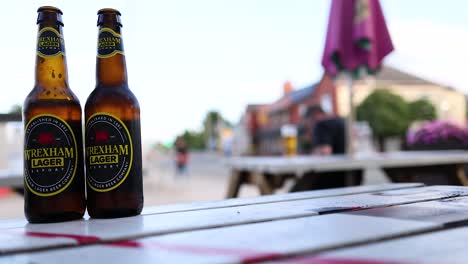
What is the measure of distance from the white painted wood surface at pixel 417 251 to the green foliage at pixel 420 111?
31.0 m

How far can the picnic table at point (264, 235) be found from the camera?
0.49 meters

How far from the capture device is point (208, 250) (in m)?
0.52

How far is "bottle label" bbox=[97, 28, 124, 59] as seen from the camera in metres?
0.91

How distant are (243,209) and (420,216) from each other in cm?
31

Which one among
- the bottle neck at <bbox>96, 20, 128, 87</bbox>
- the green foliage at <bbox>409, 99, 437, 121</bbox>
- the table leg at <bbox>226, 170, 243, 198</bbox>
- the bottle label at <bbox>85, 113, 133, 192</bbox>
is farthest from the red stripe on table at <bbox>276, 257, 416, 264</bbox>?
the green foliage at <bbox>409, 99, 437, 121</bbox>

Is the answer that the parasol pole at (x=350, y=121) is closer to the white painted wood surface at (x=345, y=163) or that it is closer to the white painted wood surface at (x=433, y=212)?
the white painted wood surface at (x=345, y=163)

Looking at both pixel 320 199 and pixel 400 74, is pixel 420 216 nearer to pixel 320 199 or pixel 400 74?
pixel 320 199

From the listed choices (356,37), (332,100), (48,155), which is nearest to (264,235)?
(48,155)

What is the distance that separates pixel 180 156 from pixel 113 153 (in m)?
11.1

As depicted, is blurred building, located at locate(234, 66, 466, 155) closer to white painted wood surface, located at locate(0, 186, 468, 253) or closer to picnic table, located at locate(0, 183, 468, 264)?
white painted wood surface, located at locate(0, 186, 468, 253)

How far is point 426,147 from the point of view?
16.1ft

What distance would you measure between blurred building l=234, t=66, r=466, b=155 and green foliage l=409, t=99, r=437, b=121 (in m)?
1.43

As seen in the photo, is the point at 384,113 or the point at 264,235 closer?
the point at 264,235

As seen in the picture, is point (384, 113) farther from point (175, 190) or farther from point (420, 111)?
point (175, 190)
